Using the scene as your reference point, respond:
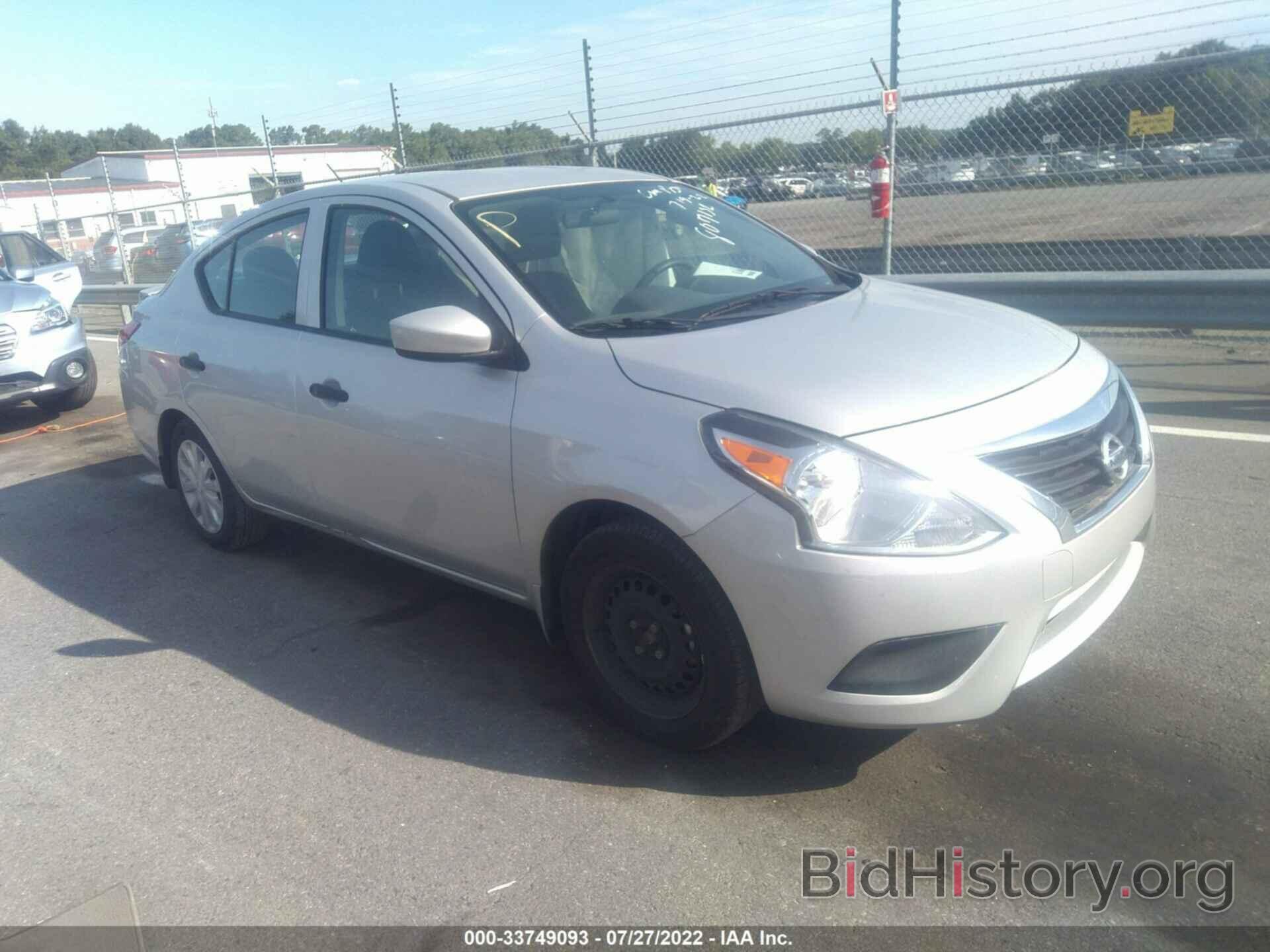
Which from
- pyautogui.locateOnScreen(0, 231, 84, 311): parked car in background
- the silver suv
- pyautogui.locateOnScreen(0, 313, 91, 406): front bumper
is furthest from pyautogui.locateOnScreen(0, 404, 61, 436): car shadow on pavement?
the silver suv

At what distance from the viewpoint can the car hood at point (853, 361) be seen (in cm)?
296

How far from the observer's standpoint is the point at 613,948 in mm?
2615

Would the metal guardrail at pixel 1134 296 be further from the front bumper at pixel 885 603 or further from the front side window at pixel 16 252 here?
the front side window at pixel 16 252

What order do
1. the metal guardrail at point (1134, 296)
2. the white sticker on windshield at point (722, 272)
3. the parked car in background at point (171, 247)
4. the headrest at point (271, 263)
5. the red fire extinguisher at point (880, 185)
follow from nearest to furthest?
the white sticker on windshield at point (722, 272), the headrest at point (271, 263), the metal guardrail at point (1134, 296), the red fire extinguisher at point (880, 185), the parked car in background at point (171, 247)

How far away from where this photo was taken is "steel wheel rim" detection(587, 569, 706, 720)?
3.18 meters

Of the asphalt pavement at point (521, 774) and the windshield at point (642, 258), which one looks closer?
the asphalt pavement at point (521, 774)

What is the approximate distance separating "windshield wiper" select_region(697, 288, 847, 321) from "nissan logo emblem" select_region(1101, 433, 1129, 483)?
1.21 metres

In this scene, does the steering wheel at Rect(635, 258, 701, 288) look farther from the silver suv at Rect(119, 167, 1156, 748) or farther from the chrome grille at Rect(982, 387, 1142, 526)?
the chrome grille at Rect(982, 387, 1142, 526)

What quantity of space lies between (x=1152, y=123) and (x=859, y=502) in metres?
6.97

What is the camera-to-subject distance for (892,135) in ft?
30.0

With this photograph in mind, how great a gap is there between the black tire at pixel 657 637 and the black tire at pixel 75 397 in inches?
292

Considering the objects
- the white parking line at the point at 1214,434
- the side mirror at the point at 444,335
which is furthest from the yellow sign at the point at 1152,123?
the side mirror at the point at 444,335

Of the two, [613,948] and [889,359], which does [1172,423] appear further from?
[613,948]

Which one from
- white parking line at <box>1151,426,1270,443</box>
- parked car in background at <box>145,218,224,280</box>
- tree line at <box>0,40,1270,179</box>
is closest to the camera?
white parking line at <box>1151,426,1270,443</box>
